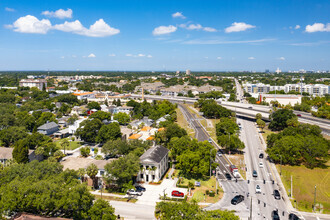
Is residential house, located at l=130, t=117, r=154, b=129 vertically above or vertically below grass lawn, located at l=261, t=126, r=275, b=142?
above

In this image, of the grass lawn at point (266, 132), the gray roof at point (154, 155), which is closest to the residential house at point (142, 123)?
the gray roof at point (154, 155)

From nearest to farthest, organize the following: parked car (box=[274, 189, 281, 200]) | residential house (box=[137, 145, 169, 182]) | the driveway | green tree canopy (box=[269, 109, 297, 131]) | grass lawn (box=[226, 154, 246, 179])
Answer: the driveway
parked car (box=[274, 189, 281, 200])
residential house (box=[137, 145, 169, 182])
grass lawn (box=[226, 154, 246, 179])
green tree canopy (box=[269, 109, 297, 131])

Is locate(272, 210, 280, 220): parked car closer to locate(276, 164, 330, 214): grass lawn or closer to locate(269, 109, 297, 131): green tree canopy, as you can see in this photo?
locate(276, 164, 330, 214): grass lawn

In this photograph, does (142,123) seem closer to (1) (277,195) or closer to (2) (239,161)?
(2) (239,161)

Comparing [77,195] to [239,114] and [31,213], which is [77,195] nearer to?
[31,213]

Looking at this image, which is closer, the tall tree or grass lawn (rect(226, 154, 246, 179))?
the tall tree

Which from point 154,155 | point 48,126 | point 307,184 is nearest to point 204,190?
point 154,155

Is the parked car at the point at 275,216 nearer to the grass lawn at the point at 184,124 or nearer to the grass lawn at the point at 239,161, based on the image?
the grass lawn at the point at 239,161

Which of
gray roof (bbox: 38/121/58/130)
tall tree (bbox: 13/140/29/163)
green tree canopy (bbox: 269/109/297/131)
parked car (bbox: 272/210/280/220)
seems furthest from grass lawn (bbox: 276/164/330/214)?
gray roof (bbox: 38/121/58/130)
